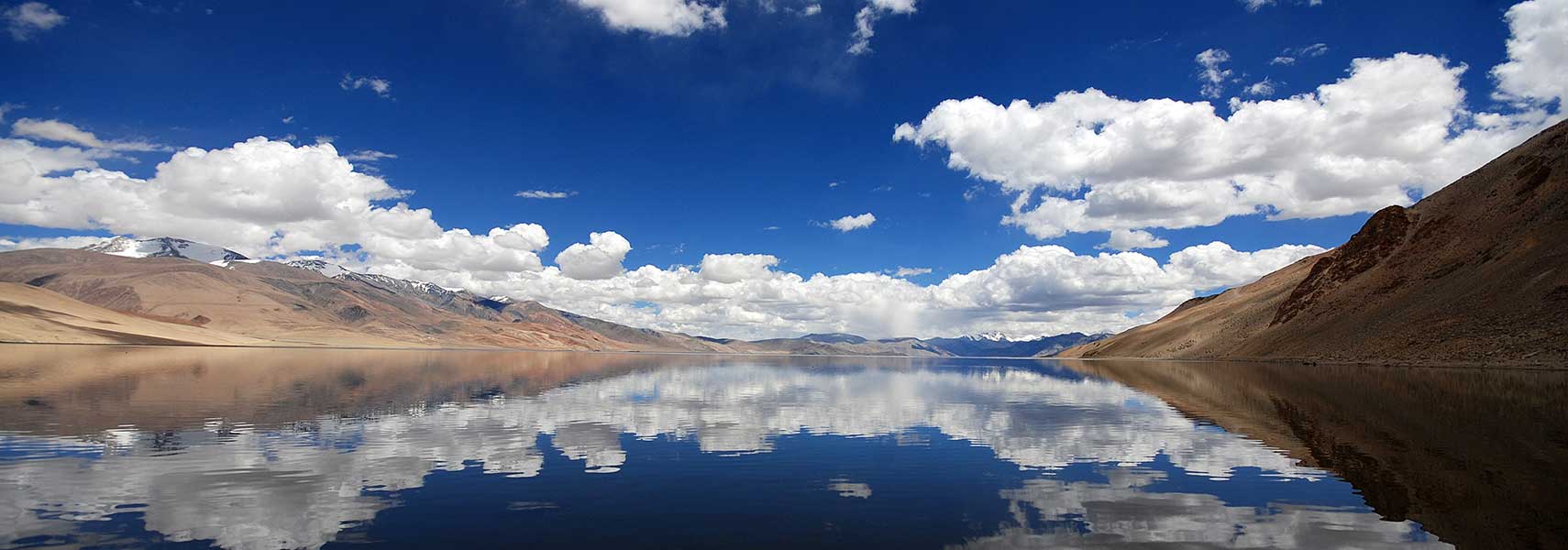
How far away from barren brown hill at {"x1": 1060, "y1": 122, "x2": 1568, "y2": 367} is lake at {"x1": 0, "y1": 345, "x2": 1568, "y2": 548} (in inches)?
1982

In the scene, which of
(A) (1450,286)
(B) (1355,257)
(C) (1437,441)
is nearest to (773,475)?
(C) (1437,441)

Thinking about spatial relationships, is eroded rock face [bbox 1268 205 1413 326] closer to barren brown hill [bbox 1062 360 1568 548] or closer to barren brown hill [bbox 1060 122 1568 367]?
barren brown hill [bbox 1060 122 1568 367]

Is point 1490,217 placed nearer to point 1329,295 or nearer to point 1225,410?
point 1329,295

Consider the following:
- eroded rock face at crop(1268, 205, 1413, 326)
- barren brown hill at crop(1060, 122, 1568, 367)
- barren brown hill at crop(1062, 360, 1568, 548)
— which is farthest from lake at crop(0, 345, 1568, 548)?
eroded rock face at crop(1268, 205, 1413, 326)

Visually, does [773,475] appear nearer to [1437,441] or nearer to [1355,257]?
[1437,441]

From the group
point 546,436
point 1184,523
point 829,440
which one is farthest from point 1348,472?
point 546,436

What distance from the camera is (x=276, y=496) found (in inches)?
701

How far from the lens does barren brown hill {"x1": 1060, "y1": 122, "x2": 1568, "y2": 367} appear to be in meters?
80.4

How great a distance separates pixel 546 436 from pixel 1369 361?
108 meters

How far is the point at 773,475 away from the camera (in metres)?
22.1

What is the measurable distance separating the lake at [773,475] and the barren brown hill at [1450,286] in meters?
50.3

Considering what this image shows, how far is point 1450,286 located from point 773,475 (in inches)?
4797

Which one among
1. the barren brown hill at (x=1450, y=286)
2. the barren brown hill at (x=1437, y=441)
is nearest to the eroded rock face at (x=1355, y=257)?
the barren brown hill at (x=1450, y=286)

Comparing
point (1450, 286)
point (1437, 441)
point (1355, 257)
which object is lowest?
point (1437, 441)
